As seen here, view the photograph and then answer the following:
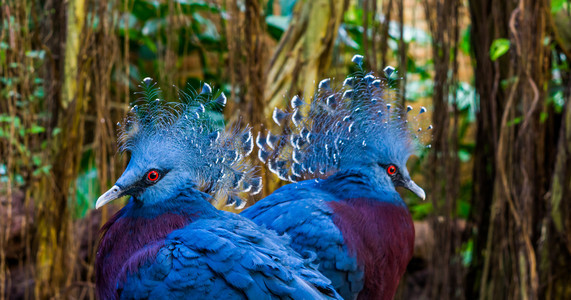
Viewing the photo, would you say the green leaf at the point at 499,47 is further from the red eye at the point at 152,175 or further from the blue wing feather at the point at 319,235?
the red eye at the point at 152,175

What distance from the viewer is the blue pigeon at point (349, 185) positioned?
171cm

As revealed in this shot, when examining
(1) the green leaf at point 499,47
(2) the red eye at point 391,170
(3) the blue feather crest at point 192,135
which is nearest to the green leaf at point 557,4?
(1) the green leaf at point 499,47

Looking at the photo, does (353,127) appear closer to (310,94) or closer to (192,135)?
(192,135)

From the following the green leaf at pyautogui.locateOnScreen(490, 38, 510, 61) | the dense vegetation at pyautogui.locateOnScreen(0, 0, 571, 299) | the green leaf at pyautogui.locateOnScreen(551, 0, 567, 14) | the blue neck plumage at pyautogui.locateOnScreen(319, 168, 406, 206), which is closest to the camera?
the blue neck plumage at pyautogui.locateOnScreen(319, 168, 406, 206)

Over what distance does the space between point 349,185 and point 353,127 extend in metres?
0.19

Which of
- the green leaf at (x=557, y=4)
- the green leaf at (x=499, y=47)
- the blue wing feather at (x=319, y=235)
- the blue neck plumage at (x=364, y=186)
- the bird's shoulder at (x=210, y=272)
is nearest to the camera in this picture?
the bird's shoulder at (x=210, y=272)

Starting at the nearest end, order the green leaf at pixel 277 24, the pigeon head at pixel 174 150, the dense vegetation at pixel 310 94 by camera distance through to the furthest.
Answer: the pigeon head at pixel 174 150 → the dense vegetation at pixel 310 94 → the green leaf at pixel 277 24

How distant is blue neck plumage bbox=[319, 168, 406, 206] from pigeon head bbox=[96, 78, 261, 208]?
39 centimetres

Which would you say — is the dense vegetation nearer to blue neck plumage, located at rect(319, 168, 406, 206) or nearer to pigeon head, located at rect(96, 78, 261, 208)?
blue neck plumage, located at rect(319, 168, 406, 206)

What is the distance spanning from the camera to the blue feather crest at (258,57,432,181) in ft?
6.04

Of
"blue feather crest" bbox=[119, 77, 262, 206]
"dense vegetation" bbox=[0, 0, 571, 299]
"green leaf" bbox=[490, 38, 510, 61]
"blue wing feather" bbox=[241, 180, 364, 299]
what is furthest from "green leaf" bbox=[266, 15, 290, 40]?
"blue feather crest" bbox=[119, 77, 262, 206]

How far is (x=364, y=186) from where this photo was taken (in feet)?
5.98

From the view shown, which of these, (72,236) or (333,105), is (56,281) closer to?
(72,236)

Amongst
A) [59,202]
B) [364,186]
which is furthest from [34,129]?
[364,186]
